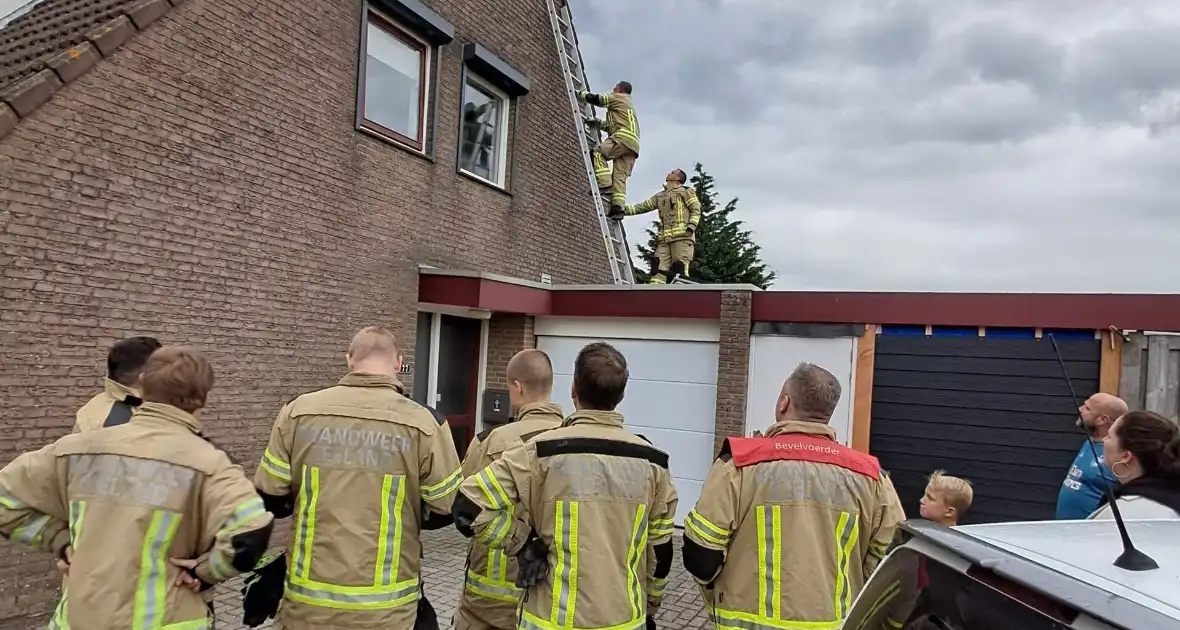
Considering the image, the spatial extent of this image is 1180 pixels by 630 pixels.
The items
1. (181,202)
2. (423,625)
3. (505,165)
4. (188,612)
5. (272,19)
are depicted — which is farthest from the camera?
(505,165)

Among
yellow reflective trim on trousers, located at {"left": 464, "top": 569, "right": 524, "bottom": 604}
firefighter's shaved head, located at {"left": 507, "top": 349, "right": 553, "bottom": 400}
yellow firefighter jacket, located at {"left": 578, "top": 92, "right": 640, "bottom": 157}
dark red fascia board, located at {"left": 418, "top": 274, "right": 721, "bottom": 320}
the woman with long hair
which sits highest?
yellow firefighter jacket, located at {"left": 578, "top": 92, "right": 640, "bottom": 157}

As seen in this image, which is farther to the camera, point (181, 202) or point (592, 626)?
point (181, 202)

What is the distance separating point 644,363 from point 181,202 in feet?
16.6

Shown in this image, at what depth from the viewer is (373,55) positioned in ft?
26.5

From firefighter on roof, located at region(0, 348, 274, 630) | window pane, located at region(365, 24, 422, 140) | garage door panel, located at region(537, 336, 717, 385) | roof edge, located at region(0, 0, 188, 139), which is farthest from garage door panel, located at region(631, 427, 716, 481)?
firefighter on roof, located at region(0, 348, 274, 630)

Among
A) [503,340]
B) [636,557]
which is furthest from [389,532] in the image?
[503,340]

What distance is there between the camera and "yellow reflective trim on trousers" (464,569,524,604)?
3357 mm

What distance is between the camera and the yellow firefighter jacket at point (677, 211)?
33.1 feet

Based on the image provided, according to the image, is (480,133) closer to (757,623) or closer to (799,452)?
(799,452)

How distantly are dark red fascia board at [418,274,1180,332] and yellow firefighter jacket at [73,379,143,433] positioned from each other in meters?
5.02

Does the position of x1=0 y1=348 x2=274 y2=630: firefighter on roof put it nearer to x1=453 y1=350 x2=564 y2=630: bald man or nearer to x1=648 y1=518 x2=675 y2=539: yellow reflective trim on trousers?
x1=453 y1=350 x2=564 y2=630: bald man

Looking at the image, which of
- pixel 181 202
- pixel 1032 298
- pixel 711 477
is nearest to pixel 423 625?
pixel 711 477

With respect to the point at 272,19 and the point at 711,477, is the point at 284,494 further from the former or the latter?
the point at 272,19

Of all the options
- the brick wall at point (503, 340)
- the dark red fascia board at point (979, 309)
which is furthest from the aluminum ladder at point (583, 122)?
the dark red fascia board at point (979, 309)
